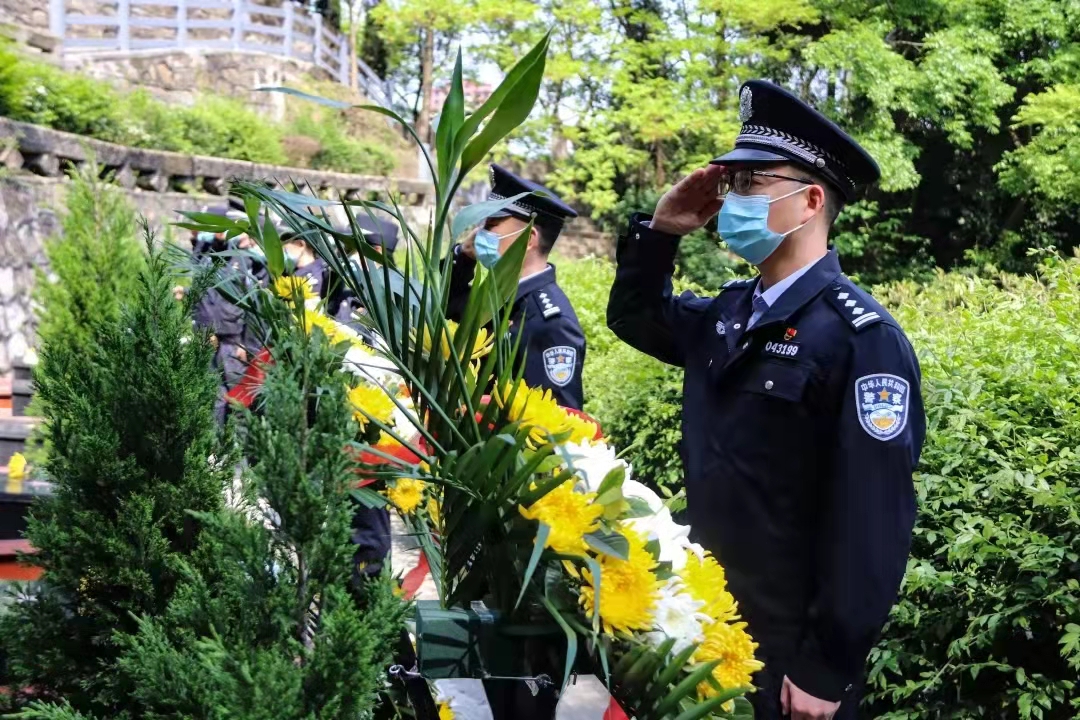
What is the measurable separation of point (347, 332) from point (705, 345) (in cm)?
86

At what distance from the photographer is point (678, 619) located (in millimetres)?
1496

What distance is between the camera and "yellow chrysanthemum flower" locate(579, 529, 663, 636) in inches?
56.2

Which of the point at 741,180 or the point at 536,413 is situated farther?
the point at 741,180

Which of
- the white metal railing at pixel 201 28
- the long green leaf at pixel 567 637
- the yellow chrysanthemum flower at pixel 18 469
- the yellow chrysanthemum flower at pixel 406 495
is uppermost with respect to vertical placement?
the white metal railing at pixel 201 28

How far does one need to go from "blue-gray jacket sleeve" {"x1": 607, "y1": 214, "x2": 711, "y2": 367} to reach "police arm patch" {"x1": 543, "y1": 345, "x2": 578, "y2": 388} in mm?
802

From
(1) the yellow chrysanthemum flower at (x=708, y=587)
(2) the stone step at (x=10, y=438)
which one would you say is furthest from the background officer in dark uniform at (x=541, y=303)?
(2) the stone step at (x=10, y=438)

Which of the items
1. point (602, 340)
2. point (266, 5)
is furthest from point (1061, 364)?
point (266, 5)

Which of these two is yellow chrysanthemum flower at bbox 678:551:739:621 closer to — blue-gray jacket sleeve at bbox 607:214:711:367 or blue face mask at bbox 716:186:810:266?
blue face mask at bbox 716:186:810:266

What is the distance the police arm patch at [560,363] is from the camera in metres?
3.50

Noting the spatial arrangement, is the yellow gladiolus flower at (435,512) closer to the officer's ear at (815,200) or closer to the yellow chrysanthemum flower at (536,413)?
the yellow chrysanthemum flower at (536,413)

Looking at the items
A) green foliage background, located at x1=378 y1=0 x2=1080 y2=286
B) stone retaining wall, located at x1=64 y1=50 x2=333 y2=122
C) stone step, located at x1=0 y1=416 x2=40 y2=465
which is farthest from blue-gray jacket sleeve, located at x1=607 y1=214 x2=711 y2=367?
stone retaining wall, located at x1=64 y1=50 x2=333 y2=122

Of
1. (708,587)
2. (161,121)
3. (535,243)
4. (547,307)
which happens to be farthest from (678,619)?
(161,121)

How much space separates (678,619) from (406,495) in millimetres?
Result: 419

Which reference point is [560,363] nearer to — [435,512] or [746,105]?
[746,105]
